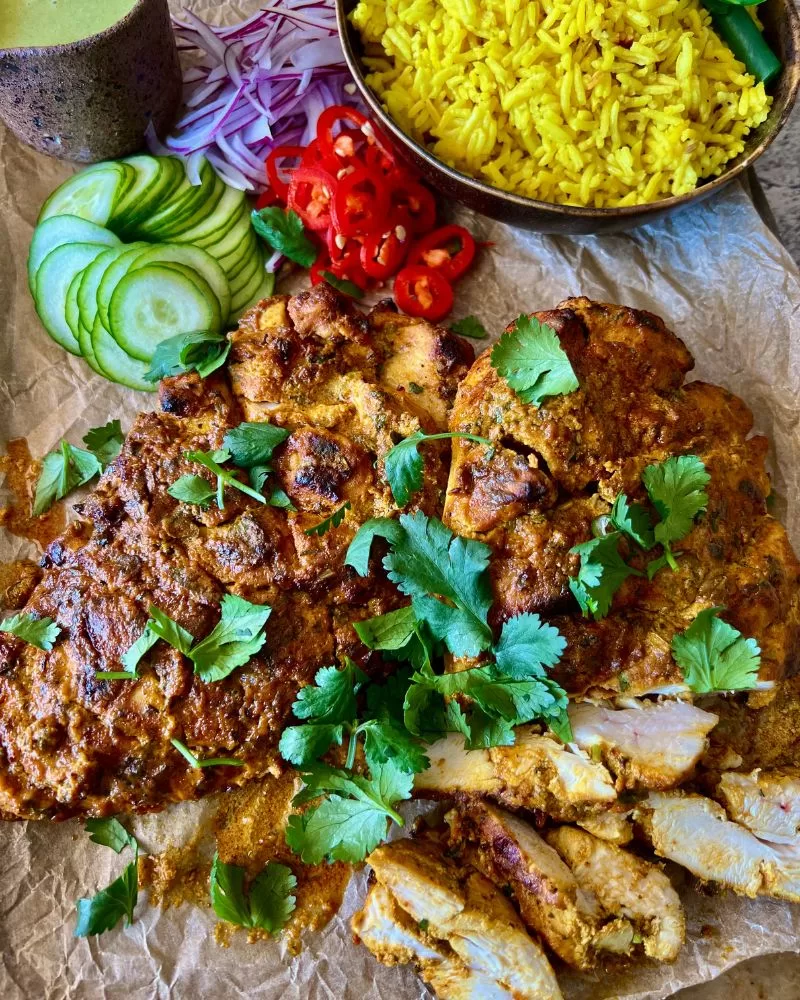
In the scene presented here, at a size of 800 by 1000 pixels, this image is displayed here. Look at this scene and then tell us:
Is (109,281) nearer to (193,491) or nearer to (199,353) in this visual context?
(199,353)

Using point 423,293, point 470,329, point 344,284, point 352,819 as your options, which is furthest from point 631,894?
point 344,284

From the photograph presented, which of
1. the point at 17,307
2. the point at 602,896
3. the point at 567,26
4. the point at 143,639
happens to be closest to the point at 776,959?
the point at 602,896

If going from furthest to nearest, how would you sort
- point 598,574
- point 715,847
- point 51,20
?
point 51,20
point 715,847
point 598,574

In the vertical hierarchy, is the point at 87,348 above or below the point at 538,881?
above

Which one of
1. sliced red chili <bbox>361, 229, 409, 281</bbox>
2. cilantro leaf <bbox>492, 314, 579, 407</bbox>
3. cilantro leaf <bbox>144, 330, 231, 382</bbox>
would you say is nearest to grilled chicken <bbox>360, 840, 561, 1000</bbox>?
cilantro leaf <bbox>492, 314, 579, 407</bbox>

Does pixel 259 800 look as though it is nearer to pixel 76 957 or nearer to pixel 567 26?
pixel 76 957

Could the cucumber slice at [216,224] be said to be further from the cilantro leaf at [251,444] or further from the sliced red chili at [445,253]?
the cilantro leaf at [251,444]
